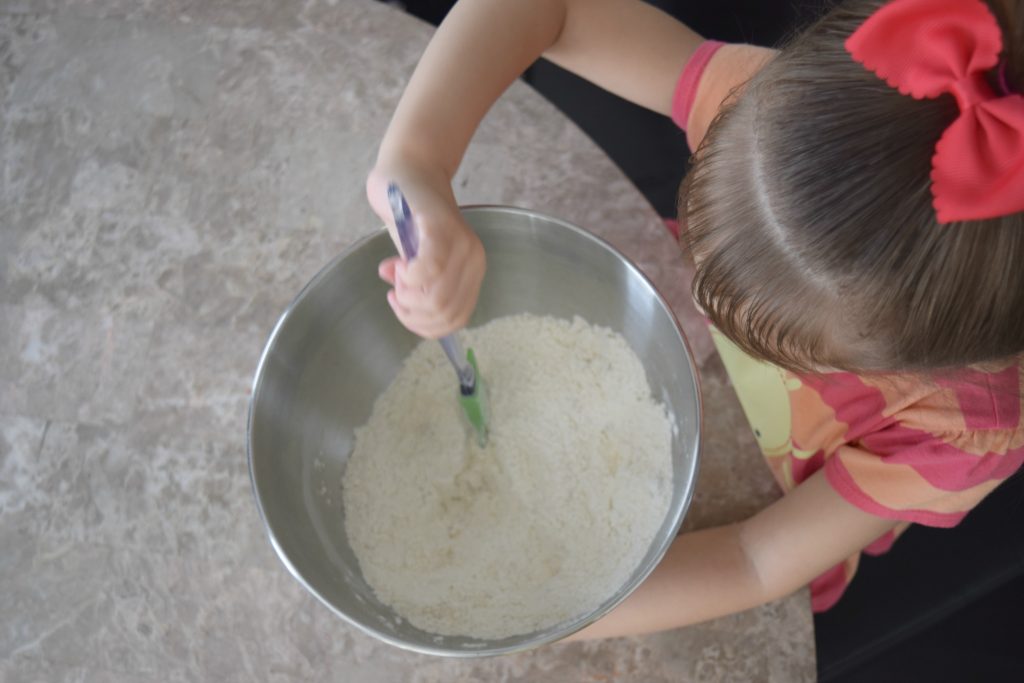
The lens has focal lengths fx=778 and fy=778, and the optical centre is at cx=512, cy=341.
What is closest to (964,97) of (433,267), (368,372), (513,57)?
(433,267)

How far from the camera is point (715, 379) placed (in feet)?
2.39

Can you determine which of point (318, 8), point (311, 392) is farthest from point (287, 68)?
point (311, 392)

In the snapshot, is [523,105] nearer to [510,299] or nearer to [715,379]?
[510,299]

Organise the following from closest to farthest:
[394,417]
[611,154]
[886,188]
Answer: [886,188]
[394,417]
[611,154]

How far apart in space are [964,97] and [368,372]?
0.56 m

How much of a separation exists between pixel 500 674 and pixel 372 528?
0.17 metres

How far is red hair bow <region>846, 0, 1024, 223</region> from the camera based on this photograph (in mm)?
372

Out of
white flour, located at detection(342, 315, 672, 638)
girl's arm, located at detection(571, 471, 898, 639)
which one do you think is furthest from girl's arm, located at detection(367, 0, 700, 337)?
girl's arm, located at detection(571, 471, 898, 639)

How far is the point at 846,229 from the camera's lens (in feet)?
1.47

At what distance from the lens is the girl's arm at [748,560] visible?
0.64 meters

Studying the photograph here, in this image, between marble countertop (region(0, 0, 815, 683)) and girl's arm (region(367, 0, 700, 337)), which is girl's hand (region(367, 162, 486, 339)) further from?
marble countertop (region(0, 0, 815, 683))

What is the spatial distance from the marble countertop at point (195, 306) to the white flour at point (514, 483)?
50 millimetres

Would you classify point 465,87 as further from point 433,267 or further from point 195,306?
point 195,306

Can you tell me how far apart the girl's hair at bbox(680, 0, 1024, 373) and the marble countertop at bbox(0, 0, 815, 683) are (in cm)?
22
